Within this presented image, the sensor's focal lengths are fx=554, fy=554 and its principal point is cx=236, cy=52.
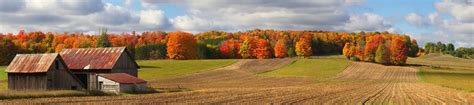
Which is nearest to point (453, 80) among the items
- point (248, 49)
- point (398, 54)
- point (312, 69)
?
point (312, 69)

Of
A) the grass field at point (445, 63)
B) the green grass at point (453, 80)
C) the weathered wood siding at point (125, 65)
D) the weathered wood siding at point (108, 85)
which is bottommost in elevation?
the green grass at point (453, 80)

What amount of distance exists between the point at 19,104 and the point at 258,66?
77.3 metres

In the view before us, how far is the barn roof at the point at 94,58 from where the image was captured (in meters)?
60.7

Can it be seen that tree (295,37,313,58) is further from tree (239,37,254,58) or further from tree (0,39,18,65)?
tree (0,39,18,65)

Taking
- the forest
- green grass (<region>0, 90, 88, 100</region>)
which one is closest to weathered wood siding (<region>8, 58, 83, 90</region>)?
green grass (<region>0, 90, 88, 100</region>)

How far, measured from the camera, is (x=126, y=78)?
5450cm

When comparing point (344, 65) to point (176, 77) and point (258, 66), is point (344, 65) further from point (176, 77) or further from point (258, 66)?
point (176, 77)

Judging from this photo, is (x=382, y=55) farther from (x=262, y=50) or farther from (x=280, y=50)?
(x=280, y=50)

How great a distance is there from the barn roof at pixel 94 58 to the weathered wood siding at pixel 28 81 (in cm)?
849

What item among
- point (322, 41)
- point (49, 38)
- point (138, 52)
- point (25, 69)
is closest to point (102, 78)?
point (25, 69)

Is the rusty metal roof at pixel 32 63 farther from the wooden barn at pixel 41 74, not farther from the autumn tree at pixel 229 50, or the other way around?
the autumn tree at pixel 229 50

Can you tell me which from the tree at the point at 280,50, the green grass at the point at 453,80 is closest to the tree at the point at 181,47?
the tree at the point at 280,50

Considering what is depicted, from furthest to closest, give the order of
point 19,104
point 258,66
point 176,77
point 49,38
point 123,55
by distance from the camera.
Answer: point 49,38 < point 258,66 < point 176,77 < point 123,55 < point 19,104

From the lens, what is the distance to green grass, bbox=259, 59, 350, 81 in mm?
91312
